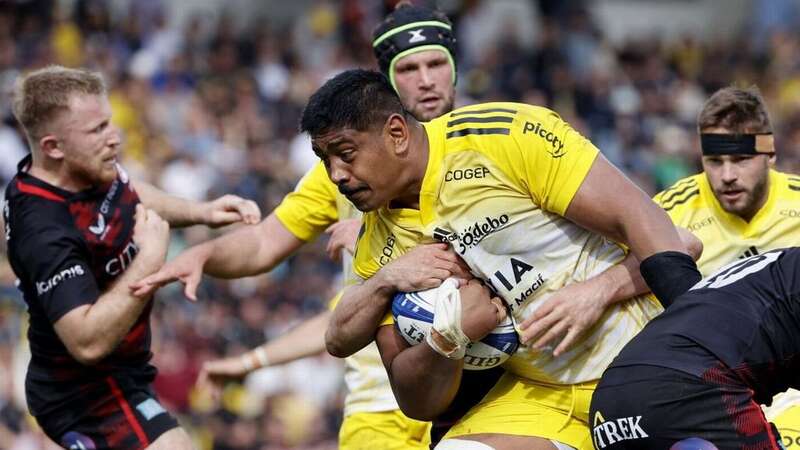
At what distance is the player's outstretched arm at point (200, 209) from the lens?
6.12m

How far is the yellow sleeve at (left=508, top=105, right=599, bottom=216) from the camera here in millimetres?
4602

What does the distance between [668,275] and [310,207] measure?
2266 mm

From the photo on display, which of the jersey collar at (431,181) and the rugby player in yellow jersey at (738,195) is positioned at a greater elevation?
the jersey collar at (431,181)

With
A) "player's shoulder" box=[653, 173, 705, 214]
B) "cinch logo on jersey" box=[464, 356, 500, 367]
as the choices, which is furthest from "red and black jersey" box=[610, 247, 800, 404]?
"player's shoulder" box=[653, 173, 705, 214]

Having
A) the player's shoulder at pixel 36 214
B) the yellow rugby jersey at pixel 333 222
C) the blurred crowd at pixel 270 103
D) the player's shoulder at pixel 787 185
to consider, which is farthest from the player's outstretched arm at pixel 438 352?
the blurred crowd at pixel 270 103

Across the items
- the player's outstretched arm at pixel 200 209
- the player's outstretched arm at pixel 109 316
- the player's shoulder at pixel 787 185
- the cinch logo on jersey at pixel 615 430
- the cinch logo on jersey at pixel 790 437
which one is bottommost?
the cinch logo on jersey at pixel 790 437

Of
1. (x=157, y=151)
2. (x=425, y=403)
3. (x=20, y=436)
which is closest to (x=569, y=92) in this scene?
(x=157, y=151)

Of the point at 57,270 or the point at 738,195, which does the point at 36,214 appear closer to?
the point at 57,270

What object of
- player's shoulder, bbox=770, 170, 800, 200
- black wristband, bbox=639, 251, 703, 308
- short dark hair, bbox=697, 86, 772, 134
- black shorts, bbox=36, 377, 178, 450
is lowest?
black shorts, bbox=36, 377, 178, 450

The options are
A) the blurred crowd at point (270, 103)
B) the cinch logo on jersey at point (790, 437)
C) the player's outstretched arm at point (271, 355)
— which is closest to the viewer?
the cinch logo on jersey at point (790, 437)

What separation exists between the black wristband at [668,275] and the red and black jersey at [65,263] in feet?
8.45

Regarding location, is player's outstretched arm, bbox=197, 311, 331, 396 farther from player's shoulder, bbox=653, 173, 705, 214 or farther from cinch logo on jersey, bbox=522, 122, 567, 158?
cinch logo on jersey, bbox=522, 122, 567, 158

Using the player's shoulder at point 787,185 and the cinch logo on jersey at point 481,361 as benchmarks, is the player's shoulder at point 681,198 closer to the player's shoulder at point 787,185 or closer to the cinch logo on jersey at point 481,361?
the player's shoulder at point 787,185

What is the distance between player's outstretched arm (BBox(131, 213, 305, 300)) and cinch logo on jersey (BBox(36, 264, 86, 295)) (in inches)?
10.1
